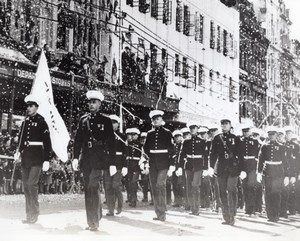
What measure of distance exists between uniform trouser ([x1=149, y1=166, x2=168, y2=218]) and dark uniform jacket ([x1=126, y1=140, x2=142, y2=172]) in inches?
136

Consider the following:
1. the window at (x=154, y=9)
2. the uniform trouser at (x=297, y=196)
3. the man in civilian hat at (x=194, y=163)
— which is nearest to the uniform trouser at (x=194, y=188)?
the man in civilian hat at (x=194, y=163)

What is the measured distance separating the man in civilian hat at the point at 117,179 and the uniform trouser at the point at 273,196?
8.00 feet

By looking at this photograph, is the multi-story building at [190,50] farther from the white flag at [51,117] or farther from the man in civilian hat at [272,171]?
the white flag at [51,117]

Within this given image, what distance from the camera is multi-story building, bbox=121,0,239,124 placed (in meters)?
23.4

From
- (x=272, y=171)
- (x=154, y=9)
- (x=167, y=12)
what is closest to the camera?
(x=272, y=171)

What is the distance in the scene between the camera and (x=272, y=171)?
1073cm

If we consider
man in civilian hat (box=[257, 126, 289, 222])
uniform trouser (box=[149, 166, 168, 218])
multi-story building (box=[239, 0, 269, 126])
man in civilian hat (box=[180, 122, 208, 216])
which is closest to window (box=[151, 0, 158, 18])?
multi-story building (box=[239, 0, 269, 126])

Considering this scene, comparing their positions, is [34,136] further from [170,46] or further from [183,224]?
[170,46]

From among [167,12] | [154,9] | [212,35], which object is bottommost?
[154,9]

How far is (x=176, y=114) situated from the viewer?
24547mm

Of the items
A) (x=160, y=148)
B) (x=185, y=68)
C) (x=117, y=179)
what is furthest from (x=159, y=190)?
(x=185, y=68)

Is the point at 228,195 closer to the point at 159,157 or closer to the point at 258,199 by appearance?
the point at 159,157

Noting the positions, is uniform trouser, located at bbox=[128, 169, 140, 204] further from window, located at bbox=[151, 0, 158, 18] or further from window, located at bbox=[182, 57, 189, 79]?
window, located at bbox=[182, 57, 189, 79]

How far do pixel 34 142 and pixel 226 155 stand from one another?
3046mm
